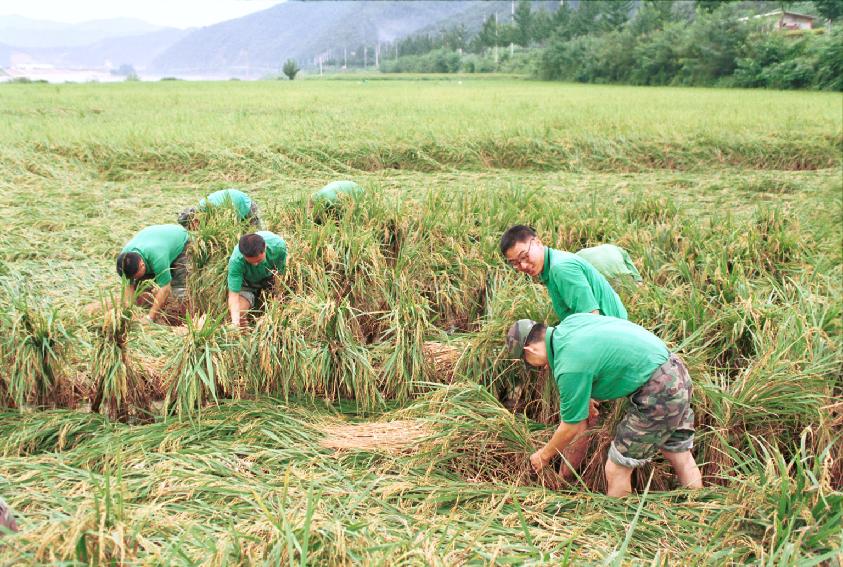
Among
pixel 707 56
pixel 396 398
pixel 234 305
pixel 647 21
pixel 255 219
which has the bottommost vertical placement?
pixel 396 398

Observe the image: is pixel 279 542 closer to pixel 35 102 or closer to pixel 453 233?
pixel 453 233

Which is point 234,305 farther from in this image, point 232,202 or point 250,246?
point 232,202

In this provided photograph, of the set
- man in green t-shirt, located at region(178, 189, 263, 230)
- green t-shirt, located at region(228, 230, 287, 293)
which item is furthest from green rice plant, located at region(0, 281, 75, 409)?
man in green t-shirt, located at region(178, 189, 263, 230)

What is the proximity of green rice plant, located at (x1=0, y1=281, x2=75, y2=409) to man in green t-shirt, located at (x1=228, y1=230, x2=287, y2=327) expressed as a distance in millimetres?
980

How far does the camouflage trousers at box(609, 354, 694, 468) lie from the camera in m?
2.64

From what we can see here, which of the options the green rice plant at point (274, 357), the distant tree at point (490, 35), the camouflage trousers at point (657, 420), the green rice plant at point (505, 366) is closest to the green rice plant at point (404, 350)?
the green rice plant at point (505, 366)

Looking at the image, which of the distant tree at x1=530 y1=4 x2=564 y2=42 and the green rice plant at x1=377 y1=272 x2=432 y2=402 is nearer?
the green rice plant at x1=377 y1=272 x2=432 y2=402

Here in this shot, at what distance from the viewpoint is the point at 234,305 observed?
13.3 feet

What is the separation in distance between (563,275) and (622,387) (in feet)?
2.37

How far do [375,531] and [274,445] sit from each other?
103cm

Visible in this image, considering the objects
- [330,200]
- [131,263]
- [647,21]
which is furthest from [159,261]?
[647,21]

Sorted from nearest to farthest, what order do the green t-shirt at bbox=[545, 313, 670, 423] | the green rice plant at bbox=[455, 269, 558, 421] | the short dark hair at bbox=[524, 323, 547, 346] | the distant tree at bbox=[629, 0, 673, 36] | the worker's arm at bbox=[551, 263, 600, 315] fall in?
the green t-shirt at bbox=[545, 313, 670, 423] → the short dark hair at bbox=[524, 323, 547, 346] → the worker's arm at bbox=[551, 263, 600, 315] → the green rice plant at bbox=[455, 269, 558, 421] → the distant tree at bbox=[629, 0, 673, 36]

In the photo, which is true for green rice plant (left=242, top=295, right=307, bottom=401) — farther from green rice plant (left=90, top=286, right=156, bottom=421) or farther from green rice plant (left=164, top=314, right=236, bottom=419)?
green rice plant (left=90, top=286, right=156, bottom=421)

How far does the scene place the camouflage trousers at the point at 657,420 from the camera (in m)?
2.64
